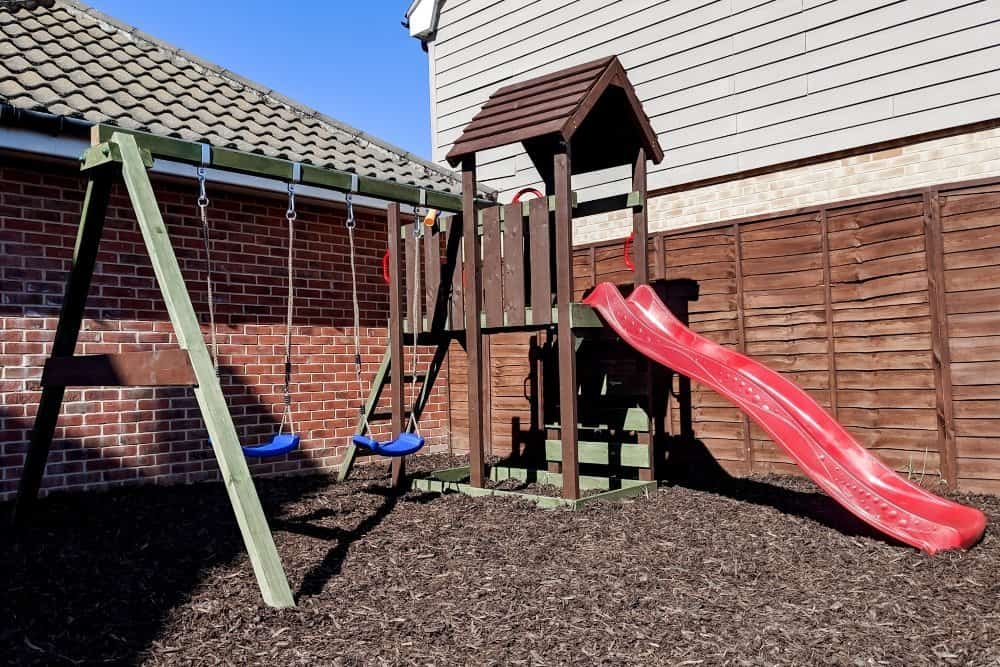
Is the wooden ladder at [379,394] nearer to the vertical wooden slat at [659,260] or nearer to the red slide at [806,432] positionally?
the red slide at [806,432]

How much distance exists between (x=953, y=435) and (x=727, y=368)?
5.60 feet

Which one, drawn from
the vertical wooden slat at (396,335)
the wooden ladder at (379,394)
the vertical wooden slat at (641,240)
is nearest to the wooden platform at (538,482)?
the vertical wooden slat at (396,335)

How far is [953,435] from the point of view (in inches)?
207

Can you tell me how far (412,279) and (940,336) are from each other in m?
3.86

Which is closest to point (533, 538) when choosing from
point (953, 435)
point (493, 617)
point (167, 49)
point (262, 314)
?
point (493, 617)

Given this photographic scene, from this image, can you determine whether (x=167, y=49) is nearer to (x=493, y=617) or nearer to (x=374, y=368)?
(x=374, y=368)

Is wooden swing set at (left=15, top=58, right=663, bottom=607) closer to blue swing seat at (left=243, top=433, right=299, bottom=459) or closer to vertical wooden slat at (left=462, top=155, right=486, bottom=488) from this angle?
vertical wooden slat at (left=462, top=155, right=486, bottom=488)

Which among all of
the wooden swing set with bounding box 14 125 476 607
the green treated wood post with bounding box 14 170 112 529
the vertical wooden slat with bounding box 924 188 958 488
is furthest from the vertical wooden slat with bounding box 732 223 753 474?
the green treated wood post with bounding box 14 170 112 529

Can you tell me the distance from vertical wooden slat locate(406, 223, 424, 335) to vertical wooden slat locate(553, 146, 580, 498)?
1.13m

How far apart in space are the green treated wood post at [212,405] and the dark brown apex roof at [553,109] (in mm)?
2348

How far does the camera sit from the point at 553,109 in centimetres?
524

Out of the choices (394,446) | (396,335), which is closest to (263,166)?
(396,335)

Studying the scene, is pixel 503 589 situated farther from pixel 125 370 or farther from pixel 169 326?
pixel 169 326

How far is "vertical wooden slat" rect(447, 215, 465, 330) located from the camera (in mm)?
6000
